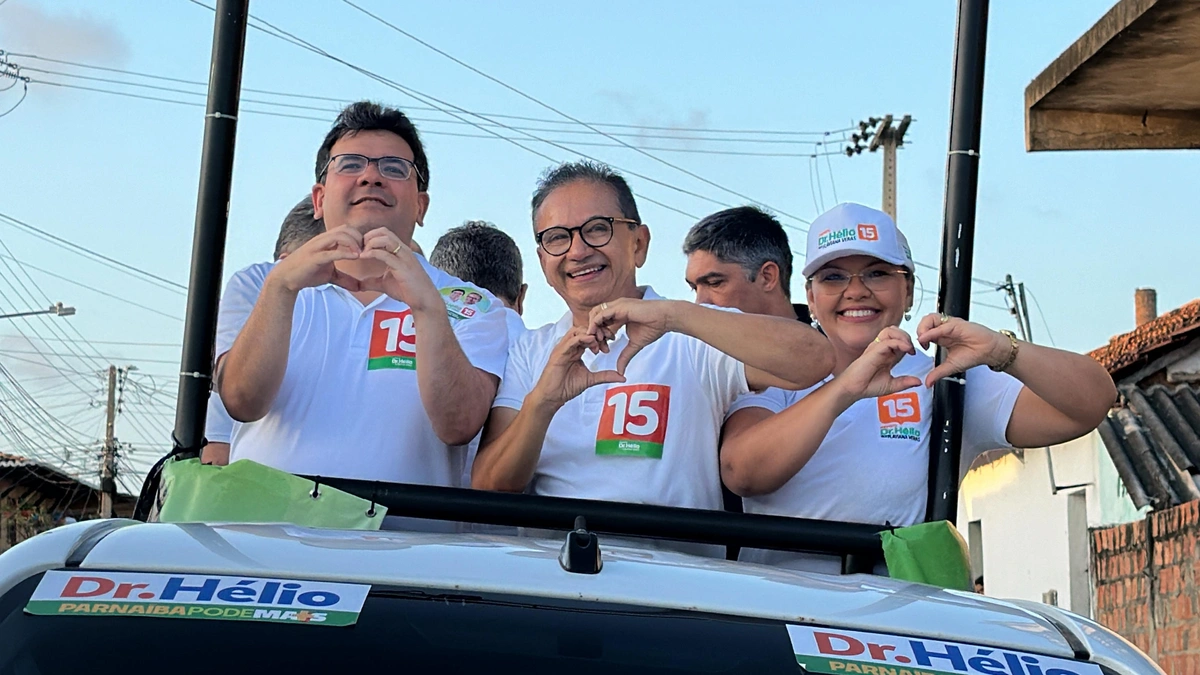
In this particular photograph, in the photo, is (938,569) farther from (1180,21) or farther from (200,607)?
(1180,21)

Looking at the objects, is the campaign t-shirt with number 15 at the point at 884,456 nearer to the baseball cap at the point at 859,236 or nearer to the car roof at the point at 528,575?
the baseball cap at the point at 859,236

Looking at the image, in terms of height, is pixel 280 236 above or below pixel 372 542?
above

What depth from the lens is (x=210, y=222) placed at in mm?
3281

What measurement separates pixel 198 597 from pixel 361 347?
5.67 ft

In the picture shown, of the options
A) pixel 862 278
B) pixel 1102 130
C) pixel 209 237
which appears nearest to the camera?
pixel 209 237

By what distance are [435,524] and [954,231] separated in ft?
4.00

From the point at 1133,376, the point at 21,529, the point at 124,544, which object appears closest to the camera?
the point at 124,544

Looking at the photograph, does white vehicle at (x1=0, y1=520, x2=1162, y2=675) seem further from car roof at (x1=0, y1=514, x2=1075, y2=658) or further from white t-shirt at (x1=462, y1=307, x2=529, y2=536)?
white t-shirt at (x1=462, y1=307, x2=529, y2=536)

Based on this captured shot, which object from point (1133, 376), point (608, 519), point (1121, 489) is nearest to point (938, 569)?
point (608, 519)

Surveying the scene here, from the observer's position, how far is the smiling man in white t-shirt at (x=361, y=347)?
3500 millimetres

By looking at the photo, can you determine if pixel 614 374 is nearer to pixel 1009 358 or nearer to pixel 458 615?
pixel 1009 358

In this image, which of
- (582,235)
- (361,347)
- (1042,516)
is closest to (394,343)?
(361,347)

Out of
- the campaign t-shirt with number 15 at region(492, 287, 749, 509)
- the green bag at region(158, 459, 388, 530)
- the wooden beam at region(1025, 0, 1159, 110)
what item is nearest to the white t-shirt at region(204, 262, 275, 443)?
the campaign t-shirt with number 15 at region(492, 287, 749, 509)

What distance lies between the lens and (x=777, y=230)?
4840 mm
